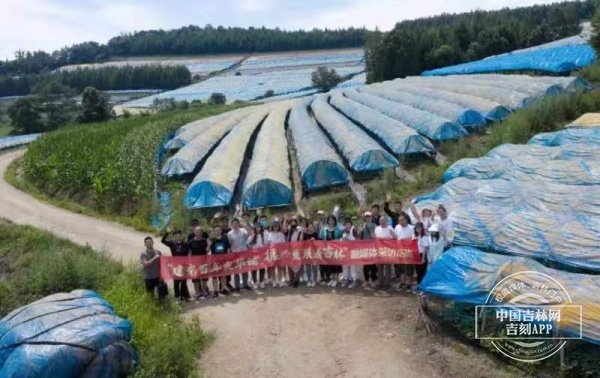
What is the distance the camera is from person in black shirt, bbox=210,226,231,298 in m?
11.6

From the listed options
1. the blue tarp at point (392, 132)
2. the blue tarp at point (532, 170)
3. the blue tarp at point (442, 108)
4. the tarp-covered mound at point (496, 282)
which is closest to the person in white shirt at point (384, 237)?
the tarp-covered mound at point (496, 282)

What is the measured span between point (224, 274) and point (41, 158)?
21.4m

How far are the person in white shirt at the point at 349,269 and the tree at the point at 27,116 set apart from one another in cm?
5346

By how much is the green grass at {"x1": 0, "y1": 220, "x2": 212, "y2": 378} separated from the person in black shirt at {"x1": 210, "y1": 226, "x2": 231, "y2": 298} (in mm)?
1136

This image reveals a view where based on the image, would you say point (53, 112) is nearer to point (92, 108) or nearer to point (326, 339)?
point (92, 108)

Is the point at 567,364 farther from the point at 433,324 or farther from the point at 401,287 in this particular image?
the point at 401,287

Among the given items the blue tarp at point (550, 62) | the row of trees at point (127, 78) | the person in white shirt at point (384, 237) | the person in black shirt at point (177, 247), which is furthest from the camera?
the row of trees at point (127, 78)

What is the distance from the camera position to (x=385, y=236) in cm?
1116

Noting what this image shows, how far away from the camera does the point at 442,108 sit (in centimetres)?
2473

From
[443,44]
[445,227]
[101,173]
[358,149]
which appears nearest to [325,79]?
[443,44]

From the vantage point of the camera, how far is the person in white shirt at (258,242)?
1187 cm

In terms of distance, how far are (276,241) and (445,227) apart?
355 centimetres

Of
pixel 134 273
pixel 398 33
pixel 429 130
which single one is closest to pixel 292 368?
pixel 134 273

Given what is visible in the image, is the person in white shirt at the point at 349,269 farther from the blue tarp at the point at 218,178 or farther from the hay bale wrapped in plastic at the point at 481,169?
the blue tarp at the point at 218,178
